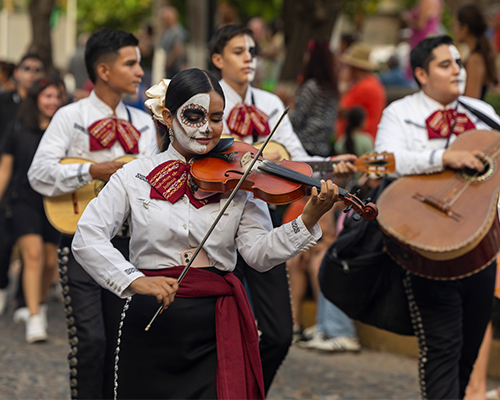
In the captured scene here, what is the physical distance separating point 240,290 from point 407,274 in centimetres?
155

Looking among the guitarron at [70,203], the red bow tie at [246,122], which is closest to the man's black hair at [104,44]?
the guitarron at [70,203]

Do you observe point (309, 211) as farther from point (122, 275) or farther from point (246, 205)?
point (122, 275)

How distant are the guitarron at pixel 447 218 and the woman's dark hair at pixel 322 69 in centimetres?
268

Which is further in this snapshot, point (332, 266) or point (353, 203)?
point (332, 266)

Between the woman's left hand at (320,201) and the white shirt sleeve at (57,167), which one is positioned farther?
the white shirt sleeve at (57,167)

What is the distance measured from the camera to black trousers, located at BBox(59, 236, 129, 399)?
439 cm

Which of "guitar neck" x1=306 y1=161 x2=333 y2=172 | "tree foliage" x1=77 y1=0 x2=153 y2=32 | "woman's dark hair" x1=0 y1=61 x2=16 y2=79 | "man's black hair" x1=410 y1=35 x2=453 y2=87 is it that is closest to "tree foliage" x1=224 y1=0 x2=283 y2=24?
"tree foliage" x1=77 y1=0 x2=153 y2=32

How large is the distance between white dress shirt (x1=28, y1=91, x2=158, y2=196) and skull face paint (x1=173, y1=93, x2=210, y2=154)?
4.26 feet

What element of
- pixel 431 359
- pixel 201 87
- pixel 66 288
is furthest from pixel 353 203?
pixel 66 288

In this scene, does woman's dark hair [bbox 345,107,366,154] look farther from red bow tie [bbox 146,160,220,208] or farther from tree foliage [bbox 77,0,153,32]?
tree foliage [bbox 77,0,153,32]

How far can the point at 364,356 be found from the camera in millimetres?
6477

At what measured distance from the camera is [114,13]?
31.5 meters

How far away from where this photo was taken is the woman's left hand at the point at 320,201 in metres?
2.94

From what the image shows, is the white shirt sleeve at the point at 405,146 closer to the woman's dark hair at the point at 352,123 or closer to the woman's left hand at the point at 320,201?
the woman's left hand at the point at 320,201
